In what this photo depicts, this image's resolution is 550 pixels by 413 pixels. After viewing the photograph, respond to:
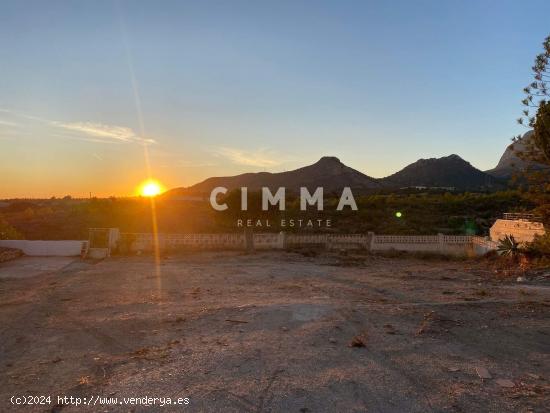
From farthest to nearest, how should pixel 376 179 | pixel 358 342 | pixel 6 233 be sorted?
pixel 376 179 < pixel 6 233 < pixel 358 342

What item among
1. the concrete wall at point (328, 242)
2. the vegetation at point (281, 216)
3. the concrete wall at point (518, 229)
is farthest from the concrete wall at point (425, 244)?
the vegetation at point (281, 216)

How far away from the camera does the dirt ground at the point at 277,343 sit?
5.22 meters

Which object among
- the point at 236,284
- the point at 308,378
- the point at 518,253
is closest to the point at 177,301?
the point at 236,284

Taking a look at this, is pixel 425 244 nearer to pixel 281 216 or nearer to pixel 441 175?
A: pixel 281 216

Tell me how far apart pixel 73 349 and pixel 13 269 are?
10245 mm

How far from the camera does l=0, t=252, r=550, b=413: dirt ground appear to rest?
17.1 ft

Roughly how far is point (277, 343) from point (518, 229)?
16.3 m

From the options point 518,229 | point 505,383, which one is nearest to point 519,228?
point 518,229

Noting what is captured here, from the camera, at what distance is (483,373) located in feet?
19.6

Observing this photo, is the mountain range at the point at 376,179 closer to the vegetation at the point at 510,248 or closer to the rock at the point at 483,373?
the vegetation at the point at 510,248

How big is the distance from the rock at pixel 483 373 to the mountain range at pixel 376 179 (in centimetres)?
6836

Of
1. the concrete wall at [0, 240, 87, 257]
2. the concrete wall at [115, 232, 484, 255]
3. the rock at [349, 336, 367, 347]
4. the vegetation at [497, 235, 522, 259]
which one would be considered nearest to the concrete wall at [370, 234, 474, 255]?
the concrete wall at [115, 232, 484, 255]

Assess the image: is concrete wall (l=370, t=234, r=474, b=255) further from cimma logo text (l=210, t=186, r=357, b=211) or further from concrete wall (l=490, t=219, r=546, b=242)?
cimma logo text (l=210, t=186, r=357, b=211)

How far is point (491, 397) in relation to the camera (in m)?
5.23
